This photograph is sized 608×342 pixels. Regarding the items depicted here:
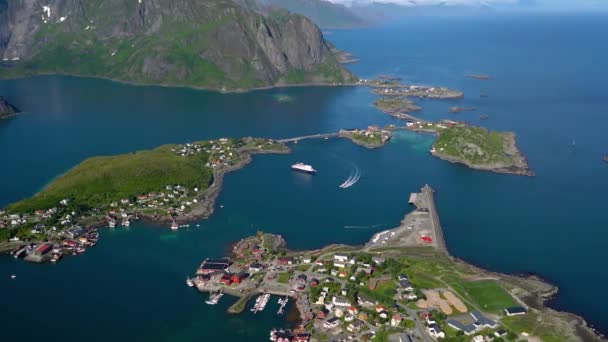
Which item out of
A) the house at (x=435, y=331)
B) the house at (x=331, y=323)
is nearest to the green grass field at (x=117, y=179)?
the house at (x=331, y=323)

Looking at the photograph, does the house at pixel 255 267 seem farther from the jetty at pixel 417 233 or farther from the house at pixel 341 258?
the jetty at pixel 417 233

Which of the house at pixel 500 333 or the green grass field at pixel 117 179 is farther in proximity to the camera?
the green grass field at pixel 117 179

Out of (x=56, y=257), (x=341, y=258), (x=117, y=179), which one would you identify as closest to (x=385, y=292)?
(x=341, y=258)

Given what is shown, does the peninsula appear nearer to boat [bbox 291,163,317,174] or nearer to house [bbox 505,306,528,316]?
boat [bbox 291,163,317,174]

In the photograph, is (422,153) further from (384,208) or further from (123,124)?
(123,124)

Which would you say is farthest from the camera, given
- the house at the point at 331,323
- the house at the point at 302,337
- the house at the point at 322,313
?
the house at the point at 322,313

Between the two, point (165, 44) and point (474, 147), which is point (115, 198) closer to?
point (474, 147)
